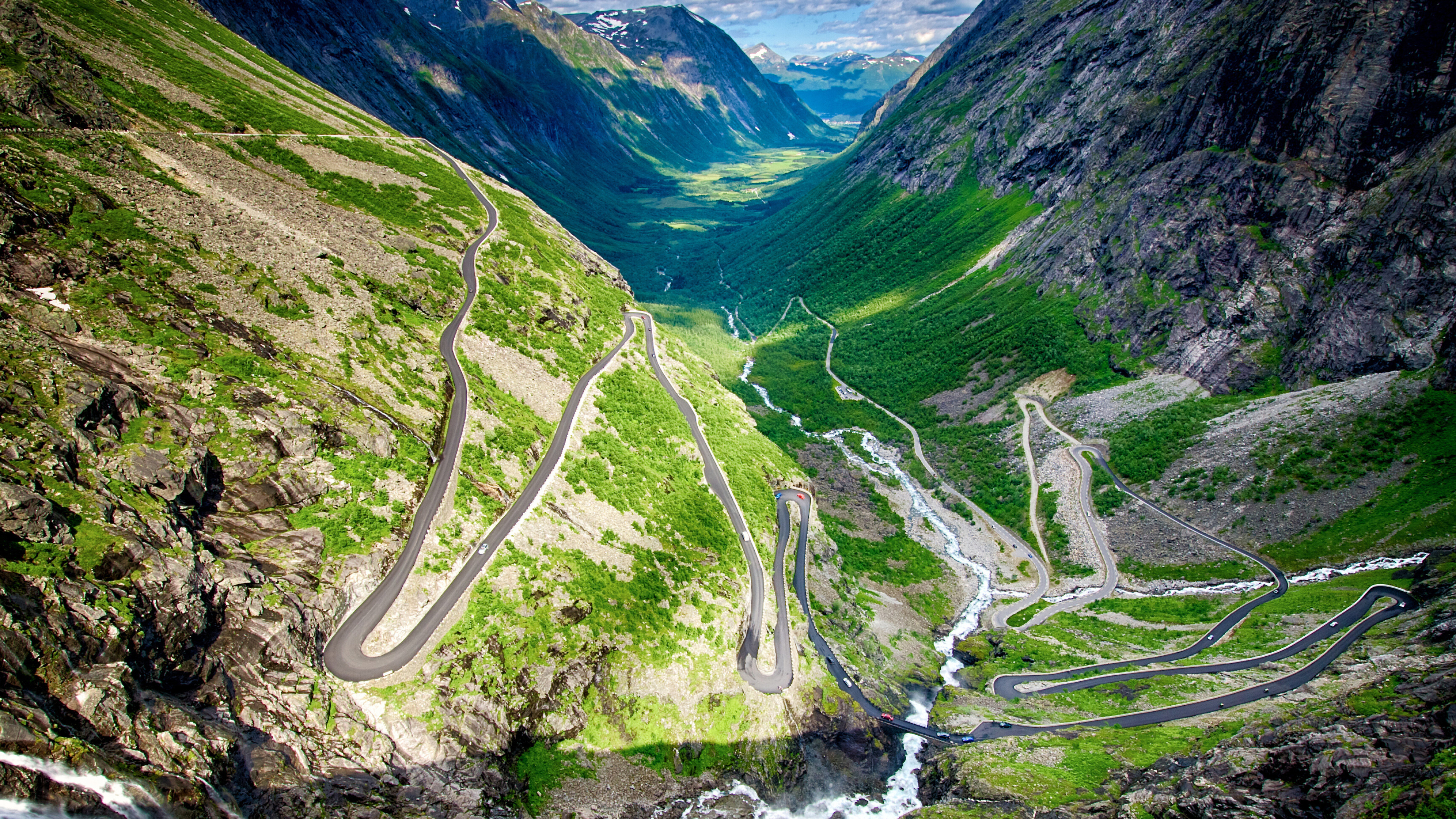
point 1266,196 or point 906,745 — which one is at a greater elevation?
point 1266,196

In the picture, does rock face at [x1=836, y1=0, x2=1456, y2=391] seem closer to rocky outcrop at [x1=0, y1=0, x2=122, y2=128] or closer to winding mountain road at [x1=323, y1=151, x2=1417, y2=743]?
winding mountain road at [x1=323, y1=151, x2=1417, y2=743]

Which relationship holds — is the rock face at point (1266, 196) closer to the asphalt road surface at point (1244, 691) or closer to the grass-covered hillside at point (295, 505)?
the asphalt road surface at point (1244, 691)

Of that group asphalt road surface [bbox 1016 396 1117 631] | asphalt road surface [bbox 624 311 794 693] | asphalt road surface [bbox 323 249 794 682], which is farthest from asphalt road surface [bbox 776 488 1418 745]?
asphalt road surface [bbox 1016 396 1117 631]

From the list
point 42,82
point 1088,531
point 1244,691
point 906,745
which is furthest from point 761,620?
point 42,82

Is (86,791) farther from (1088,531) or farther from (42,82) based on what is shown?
(1088,531)

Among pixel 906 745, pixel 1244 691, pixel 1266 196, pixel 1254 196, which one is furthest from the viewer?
pixel 1254 196

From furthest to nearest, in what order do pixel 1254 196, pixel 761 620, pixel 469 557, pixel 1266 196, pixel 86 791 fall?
1. pixel 1254 196
2. pixel 1266 196
3. pixel 761 620
4. pixel 469 557
5. pixel 86 791

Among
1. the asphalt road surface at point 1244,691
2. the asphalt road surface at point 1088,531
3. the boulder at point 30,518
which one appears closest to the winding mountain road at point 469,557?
the boulder at point 30,518
